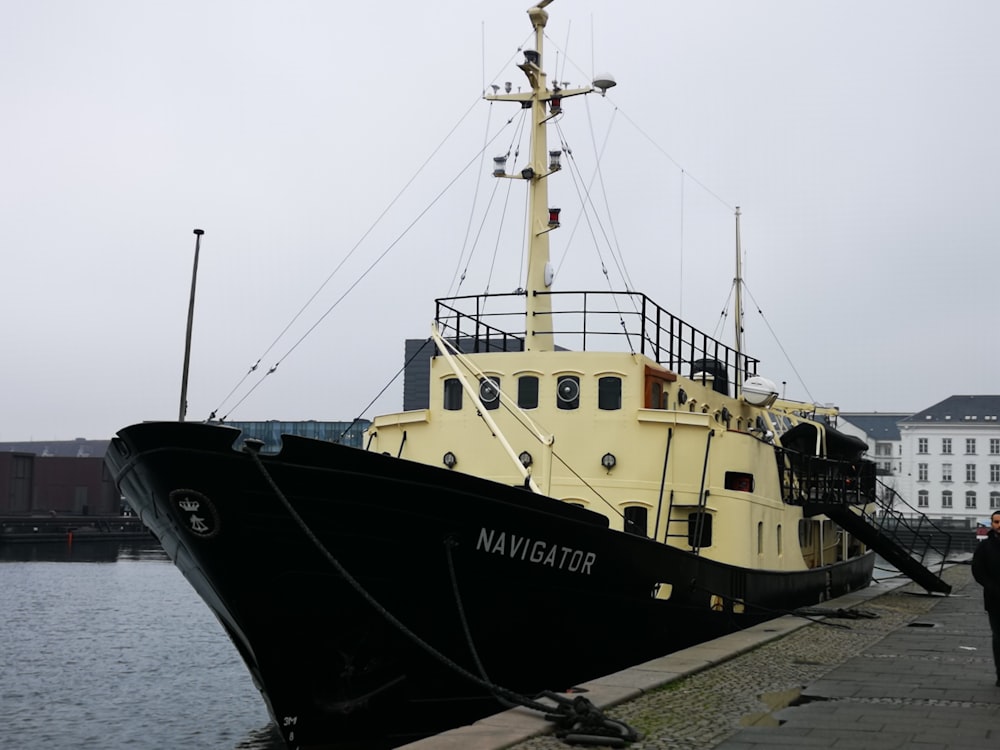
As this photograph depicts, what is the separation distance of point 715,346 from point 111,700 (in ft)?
46.5

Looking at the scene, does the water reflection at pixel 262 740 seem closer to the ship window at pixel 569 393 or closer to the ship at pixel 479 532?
the ship at pixel 479 532

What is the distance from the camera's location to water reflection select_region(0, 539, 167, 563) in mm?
58438

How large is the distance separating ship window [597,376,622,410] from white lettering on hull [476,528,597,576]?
414cm

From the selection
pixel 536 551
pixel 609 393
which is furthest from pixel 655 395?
pixel 536 551

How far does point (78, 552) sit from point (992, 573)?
201 feet

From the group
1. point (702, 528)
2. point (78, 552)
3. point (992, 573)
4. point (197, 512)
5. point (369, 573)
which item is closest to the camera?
point (992, 573)

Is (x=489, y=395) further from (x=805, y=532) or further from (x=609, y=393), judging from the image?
(x=805, y=532)

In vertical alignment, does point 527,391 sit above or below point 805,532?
above

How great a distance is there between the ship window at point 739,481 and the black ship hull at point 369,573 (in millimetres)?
4611

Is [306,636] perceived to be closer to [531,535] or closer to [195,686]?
[531,535]

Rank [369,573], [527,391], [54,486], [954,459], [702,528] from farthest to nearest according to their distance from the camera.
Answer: [954,459] < [54,486] < [527,391] < [702,528] < [369,573]

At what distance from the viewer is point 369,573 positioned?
11.7 m

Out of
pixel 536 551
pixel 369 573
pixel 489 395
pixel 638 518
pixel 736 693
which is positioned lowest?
pixel 736 693

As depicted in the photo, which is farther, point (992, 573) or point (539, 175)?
point (539, 175)
